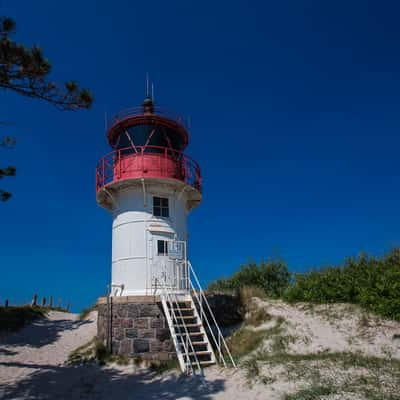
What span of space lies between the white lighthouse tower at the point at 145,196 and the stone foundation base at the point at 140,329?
2.30ft

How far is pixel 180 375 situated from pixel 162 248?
15.5 feet

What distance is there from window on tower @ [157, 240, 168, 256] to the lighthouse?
0.04m

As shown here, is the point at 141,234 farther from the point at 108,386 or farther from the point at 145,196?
the point at 108,386

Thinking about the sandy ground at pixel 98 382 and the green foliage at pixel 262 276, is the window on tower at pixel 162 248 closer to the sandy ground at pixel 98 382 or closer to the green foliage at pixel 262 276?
the sandy ground at pixel 98 382

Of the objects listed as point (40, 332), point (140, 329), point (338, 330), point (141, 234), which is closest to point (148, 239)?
point (141, 234)

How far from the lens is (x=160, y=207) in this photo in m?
14.5

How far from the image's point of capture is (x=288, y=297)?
17766mm

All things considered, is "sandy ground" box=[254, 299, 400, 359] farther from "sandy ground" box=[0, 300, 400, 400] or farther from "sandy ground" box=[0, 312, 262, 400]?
"sandy ground" box=[0, 312, 262, 400]

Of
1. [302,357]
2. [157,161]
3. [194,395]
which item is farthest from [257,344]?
[157,161]

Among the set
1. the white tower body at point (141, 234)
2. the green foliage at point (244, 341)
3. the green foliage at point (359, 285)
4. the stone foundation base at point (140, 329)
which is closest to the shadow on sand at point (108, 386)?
the stone foundation base at point (140, 329)

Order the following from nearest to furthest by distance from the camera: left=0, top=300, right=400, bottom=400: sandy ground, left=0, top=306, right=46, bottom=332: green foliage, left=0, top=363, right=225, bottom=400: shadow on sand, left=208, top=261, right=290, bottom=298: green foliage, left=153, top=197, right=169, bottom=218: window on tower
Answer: left=0, top=300, right=400, bottom=400: sandy ground < left=0, top=363, right=225, bottom=400: shadow on sand < left=153, top=197, right=169, bottom=218: window on tower < left=0, top=306, right=46, bottom=332: green foliage < left=208, top=261, right=290, bottom=298: green foliage

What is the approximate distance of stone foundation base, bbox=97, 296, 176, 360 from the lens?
1234cm

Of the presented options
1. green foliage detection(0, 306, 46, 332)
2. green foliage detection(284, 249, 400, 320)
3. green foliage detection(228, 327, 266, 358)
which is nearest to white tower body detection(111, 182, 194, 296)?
green foliage detection(228, 327, 266, 358)

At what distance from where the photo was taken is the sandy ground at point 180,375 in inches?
361
